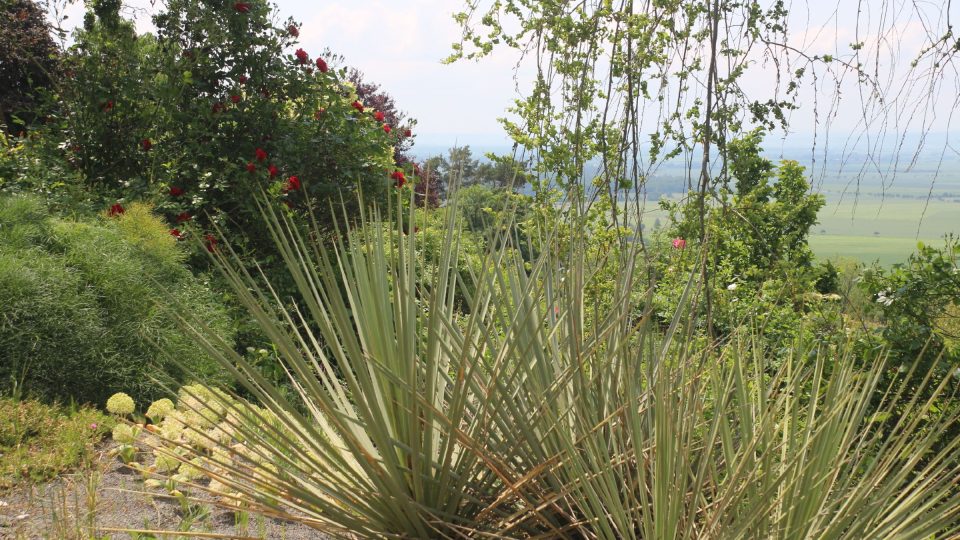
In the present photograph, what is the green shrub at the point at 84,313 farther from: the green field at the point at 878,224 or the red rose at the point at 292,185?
the green field at the point at 878,224

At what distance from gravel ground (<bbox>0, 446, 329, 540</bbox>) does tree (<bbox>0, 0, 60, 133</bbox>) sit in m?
6.06

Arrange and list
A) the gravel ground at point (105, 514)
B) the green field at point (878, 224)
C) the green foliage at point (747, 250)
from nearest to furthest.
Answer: the green field at point (878, 224), the gravel ground at point (105, 514), the green foliage at point (747, 250)

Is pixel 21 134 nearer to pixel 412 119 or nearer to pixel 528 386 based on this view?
pixel 412 119

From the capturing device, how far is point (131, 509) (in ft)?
10.1

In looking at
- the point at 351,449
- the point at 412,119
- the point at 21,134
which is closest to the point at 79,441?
the point at 351,449

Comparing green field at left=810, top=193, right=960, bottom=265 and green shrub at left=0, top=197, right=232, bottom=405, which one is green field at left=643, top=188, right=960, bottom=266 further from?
green shrub at left=0, top=197, right=232, bottom=405

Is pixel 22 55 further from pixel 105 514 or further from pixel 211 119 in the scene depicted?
pixel 105 514

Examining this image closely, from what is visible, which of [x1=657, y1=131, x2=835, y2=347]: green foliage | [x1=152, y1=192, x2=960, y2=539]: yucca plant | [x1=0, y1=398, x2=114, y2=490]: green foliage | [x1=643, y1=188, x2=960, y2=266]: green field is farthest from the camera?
[x1=657, y1=131, x2=835, y2=347]: green foliage

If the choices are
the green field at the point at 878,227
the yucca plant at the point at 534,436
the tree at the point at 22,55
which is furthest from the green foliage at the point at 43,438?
the tree at the point at 22,55

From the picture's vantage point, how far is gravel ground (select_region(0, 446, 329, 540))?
2801 millimetres

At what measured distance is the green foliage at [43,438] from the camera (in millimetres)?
3252

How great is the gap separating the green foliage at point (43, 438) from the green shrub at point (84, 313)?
0.20m

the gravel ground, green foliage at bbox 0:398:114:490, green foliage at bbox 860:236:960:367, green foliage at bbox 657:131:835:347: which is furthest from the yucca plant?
green foliage at bbox 860:236:960:367

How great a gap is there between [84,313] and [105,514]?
54.1 inches
